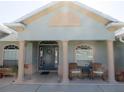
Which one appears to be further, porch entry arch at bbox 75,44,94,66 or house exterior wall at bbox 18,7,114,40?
porch entry arch at bbox 75,44,94,66

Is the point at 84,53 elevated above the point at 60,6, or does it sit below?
below

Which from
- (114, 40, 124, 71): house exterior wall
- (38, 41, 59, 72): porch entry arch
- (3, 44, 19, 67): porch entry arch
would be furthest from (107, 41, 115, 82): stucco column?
(3, 44, 19, 67): porch entry arch

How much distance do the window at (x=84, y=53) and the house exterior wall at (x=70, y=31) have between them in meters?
3.56

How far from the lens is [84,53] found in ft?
47.9

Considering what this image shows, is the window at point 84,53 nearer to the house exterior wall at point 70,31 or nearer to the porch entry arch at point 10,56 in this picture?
the house exterior wall at point 70,31

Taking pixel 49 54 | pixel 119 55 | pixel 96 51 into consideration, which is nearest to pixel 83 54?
pixel 96 51

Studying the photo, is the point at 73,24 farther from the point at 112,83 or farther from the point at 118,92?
the point at 118,92

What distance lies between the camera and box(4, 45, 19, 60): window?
15.3 m

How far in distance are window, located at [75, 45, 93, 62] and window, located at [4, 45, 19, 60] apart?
5.62 meters

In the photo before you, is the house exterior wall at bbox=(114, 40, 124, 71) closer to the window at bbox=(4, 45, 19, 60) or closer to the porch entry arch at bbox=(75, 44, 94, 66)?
the porch entry arch at bbox=(75, 44, 94, 66)

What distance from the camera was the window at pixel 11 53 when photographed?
15305mm

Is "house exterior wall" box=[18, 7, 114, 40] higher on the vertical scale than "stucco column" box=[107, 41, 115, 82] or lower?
higher

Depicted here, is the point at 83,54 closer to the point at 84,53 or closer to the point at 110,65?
the point at 84,53

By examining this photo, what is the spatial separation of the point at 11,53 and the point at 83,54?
260 inches
